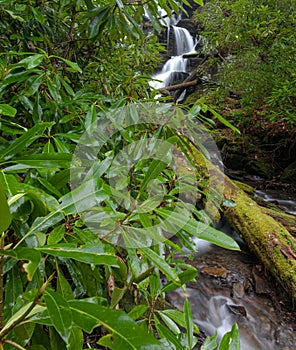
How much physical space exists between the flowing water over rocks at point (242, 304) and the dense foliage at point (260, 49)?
9.49ft

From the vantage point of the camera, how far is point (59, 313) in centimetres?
34

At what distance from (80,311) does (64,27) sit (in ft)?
5.05

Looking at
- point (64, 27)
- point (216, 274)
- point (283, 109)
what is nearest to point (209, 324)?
point (216, 274)

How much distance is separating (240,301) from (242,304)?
0.03 metres

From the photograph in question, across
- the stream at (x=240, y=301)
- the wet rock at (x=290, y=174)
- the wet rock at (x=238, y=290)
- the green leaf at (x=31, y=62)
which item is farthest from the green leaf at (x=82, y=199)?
the wet rock at (x=290, y=174)

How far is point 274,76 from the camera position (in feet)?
14.5

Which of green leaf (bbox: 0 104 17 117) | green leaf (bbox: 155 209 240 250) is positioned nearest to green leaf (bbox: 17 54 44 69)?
green leaf (bbox: 0 104 17 117)

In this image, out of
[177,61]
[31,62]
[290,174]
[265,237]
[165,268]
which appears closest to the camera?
[165,268]

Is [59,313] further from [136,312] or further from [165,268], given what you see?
[136,312]

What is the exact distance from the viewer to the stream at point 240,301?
6.75 ft

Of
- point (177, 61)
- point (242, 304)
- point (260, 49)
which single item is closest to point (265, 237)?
point (242, 304)

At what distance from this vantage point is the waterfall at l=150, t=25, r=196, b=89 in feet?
28.5

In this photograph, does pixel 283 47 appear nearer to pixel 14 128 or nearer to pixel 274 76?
pixel 274 76

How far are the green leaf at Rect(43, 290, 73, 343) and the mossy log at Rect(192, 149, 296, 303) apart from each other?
92.1 inches
